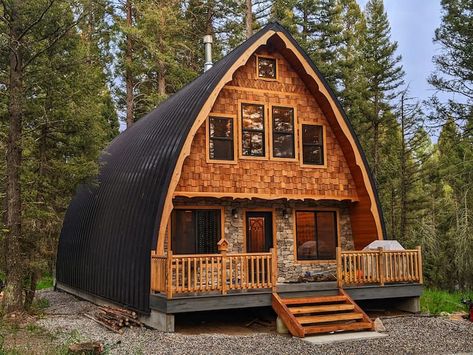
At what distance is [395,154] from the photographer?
87.7 feet

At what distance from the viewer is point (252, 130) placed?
15148 mm

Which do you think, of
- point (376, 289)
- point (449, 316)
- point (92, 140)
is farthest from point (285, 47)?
point (449, 316)

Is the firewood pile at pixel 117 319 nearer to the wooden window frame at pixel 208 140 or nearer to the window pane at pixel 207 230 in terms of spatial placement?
the window pane at pixel 207 230

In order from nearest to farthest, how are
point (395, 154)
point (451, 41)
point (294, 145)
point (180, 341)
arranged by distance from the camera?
point (180, 341)
point (294, 145)
point (451, 41)
point (395, 154)

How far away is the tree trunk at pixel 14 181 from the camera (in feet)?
42.5

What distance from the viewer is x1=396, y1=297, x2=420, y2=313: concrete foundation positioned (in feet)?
46.0

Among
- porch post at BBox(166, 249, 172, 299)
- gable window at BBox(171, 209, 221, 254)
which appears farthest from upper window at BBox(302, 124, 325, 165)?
porch post at BBox(166, 249, 172, 299)

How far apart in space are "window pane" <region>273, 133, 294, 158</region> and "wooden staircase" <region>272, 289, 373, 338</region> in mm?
4425

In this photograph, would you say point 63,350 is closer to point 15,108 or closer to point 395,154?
point 15,108

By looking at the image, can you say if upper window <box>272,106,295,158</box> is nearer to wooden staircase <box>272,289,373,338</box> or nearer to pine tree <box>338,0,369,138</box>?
wooden staircase <box>272,289,373,338</box>

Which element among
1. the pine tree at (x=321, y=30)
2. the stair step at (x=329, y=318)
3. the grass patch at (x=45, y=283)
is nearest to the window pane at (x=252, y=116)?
the stair step at (x=329, y=318)

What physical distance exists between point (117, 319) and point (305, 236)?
20.7 ft

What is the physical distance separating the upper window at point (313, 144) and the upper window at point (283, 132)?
1.45ft

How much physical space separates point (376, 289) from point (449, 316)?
204cm
